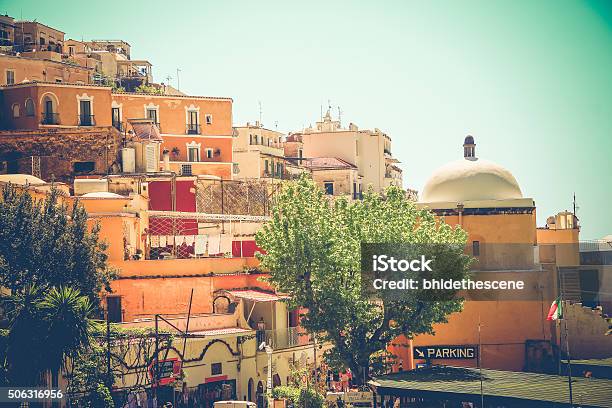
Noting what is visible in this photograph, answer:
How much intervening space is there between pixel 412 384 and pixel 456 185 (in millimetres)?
12346

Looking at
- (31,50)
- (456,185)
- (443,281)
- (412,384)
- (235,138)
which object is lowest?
(412,384)

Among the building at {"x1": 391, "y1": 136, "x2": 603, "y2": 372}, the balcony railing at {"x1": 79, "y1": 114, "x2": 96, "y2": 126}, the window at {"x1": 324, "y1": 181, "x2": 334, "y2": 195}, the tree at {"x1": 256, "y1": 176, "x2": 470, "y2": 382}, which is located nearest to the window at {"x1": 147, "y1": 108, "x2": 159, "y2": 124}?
the balcony railing at {"x1": 79, "y1": 114, "x2": 96, "y2": 126}

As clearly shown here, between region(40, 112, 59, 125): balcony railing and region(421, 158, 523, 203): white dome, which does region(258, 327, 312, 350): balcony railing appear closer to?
region(421, 158, 523, 203): white dome

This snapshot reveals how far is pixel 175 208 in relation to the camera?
184 feet

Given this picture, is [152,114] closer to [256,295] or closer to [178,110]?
[178,110]

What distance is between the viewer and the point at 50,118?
57906 mm

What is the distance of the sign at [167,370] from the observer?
36500 mm

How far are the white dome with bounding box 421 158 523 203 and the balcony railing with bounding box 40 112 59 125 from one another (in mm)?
20944

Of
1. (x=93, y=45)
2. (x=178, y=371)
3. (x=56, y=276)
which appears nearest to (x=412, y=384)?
(x=178, y=371)

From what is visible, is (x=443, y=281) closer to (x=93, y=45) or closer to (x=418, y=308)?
(x=418, y=308)

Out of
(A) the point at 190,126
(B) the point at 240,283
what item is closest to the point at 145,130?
(A) the point at 190,126

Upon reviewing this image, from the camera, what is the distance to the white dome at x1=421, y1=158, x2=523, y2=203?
4509cm

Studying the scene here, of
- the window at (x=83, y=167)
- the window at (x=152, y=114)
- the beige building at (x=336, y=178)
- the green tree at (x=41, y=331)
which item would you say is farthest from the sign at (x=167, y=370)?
the beige building at (x=336, y=178)

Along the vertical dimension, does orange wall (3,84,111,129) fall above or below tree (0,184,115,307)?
above
